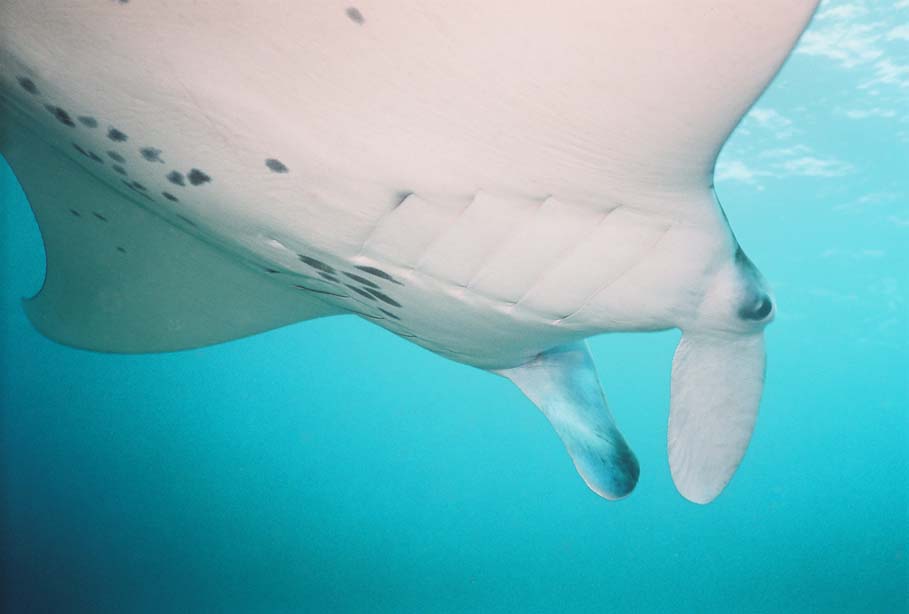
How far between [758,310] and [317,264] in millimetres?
897

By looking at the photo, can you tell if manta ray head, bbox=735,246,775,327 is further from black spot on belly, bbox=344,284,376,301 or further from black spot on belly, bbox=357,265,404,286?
black spot on belly, bbox=344,284,376,301

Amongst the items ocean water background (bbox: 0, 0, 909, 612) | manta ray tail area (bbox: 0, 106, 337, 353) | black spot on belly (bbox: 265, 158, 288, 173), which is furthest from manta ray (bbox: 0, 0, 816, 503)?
ocean water background (bbox: 0, 0, 909, 612)

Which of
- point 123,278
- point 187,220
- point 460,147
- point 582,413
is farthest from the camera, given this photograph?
point 123,278

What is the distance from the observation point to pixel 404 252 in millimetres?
1146

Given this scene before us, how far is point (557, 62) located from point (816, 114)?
7.52m

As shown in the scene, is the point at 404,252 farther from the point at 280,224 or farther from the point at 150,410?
the point at 150,410

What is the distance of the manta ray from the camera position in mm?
771

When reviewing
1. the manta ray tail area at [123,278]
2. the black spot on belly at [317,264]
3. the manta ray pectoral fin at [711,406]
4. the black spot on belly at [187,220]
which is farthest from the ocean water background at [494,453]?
the black spot on belly at [187,220]

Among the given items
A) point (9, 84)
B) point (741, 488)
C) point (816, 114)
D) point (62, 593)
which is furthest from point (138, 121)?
point (741, 488)

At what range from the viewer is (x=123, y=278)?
2.05 meters

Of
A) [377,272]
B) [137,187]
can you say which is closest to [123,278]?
[137,187]

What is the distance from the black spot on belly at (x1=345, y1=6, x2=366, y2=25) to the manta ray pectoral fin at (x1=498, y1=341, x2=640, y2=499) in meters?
1.10

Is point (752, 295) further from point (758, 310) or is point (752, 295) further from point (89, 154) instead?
point (89, 154)

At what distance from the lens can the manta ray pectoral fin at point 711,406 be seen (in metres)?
1.31
